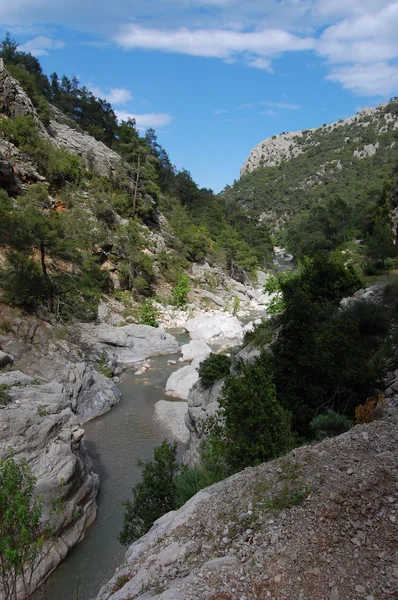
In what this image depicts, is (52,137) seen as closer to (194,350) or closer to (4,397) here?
(194,350)

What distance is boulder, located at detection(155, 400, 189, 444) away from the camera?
20.5 m

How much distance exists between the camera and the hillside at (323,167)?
12275cm

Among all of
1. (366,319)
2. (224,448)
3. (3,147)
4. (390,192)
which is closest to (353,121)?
(390,192)

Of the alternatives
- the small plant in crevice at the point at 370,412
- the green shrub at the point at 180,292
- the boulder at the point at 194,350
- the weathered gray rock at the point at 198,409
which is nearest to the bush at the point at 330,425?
the small plant in crevice at the point at 370,412

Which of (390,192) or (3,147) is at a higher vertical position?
(3,147)

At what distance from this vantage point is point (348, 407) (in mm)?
13859

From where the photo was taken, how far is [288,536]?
6156mm

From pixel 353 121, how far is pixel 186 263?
499ft

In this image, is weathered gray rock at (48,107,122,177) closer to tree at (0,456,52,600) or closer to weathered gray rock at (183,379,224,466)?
weathered gray rock at (183,379,224,466)

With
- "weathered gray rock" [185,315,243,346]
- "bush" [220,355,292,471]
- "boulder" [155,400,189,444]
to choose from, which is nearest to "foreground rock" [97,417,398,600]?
"bush" [220,355,292,471]

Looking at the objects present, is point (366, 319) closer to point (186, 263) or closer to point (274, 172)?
point (186, 263)

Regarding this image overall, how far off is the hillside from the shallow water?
9503 centimetres

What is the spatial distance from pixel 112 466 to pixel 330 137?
600ft

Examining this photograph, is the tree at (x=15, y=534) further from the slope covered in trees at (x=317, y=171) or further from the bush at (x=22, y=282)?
the slope covered in trees at (x=317, y=171)
